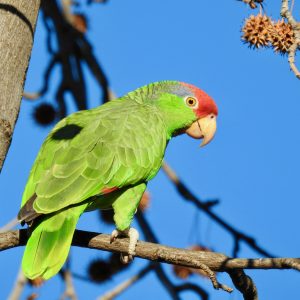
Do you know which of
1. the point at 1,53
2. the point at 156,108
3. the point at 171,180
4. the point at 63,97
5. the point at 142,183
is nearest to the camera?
the point at 1,53

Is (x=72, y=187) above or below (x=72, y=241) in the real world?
above

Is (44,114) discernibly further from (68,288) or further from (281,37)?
(281,37)

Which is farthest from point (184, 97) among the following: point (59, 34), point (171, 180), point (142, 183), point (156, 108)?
point (59, 34)

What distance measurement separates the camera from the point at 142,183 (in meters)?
3.56

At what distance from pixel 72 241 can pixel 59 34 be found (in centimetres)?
222

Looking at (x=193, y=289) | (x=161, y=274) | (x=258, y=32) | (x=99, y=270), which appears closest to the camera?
(x=258, y=32)

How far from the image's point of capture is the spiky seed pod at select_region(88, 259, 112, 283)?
4.13 metres

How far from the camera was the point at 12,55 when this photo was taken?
3082mm

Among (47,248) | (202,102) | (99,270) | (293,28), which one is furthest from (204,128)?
(47,248)

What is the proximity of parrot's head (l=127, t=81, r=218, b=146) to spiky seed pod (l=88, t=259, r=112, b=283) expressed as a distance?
0.94 metres

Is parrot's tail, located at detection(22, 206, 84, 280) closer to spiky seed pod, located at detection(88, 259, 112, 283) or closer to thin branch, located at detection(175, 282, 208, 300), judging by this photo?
thin branch, located at detection(175, 282, 208, 300)

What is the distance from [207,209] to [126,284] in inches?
28.8

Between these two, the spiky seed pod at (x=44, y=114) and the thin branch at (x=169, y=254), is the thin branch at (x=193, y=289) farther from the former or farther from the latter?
the spiky seed pod at (x=44, y=114)

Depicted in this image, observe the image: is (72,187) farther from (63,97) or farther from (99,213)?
(63,97)
